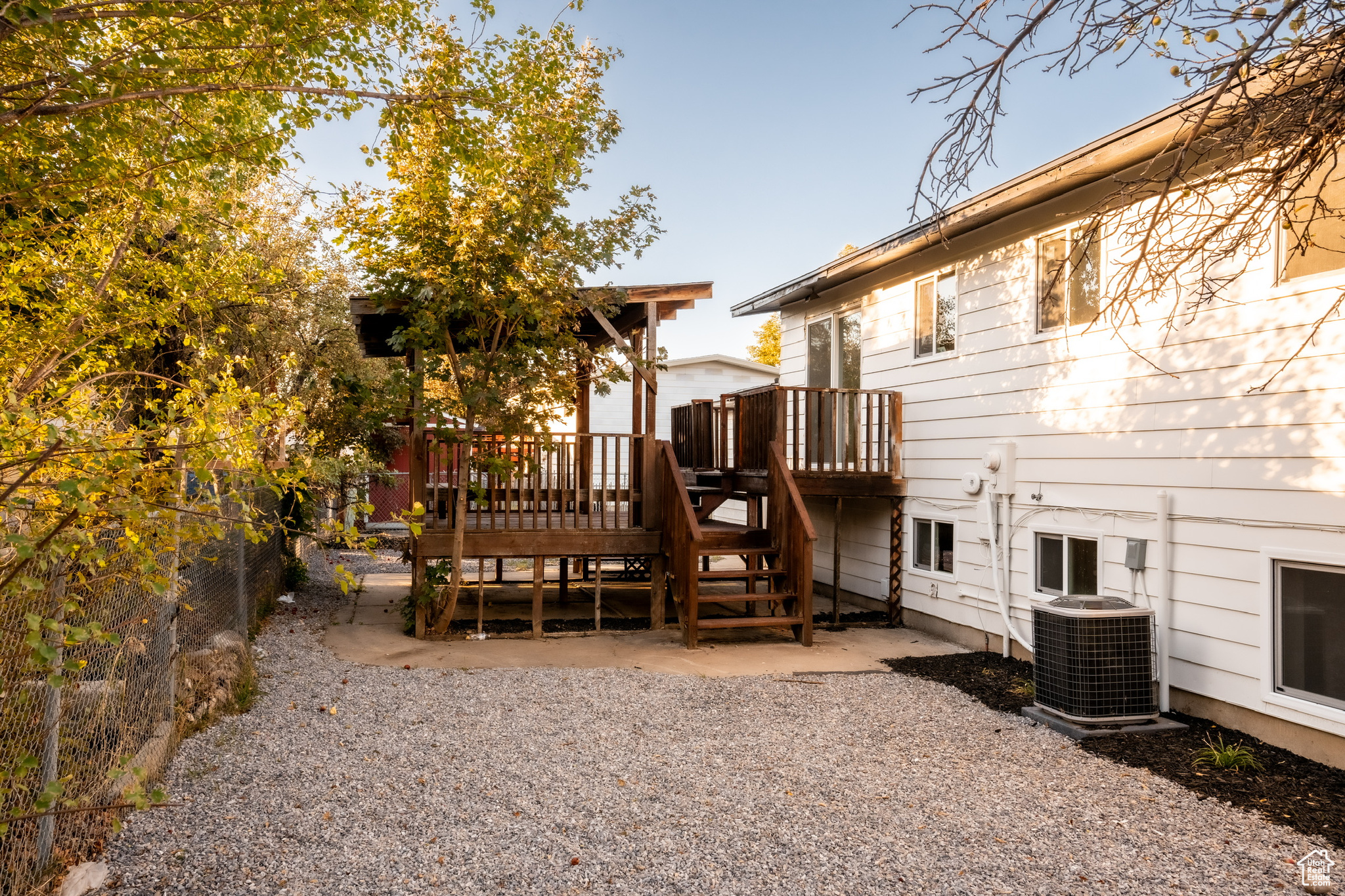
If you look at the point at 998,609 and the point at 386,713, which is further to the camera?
the point at 998,609

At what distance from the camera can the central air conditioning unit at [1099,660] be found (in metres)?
5.29

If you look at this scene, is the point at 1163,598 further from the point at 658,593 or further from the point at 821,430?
the point at 658,593

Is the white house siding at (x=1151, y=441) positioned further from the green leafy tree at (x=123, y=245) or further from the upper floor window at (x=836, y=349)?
the green leafy tree at (x=123, y=245)

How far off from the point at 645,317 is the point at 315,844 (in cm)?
653

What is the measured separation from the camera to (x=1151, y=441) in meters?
5.84

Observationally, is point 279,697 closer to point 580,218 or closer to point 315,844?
point 315,844

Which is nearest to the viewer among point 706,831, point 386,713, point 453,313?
point 706,831

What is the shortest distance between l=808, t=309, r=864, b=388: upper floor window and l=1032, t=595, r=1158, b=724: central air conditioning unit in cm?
504

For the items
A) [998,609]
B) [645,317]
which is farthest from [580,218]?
[998,609]

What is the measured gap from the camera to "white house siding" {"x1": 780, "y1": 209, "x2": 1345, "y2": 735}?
484 cm

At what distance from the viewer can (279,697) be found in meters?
5.66

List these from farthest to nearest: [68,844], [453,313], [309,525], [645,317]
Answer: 1. [309,525]
2. [645,317]
3. [453,313]
4. [68,844]

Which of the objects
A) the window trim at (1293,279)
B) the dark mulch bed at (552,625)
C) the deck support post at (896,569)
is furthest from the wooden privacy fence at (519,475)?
the window trim at (1293,279)

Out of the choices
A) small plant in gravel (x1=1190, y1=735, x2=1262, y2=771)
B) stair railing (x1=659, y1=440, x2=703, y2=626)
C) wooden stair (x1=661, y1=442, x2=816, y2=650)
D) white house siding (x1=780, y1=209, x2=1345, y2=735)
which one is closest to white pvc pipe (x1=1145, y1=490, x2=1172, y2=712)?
white house siding (x1=780, y1=209, x2=1345, y2=735)
